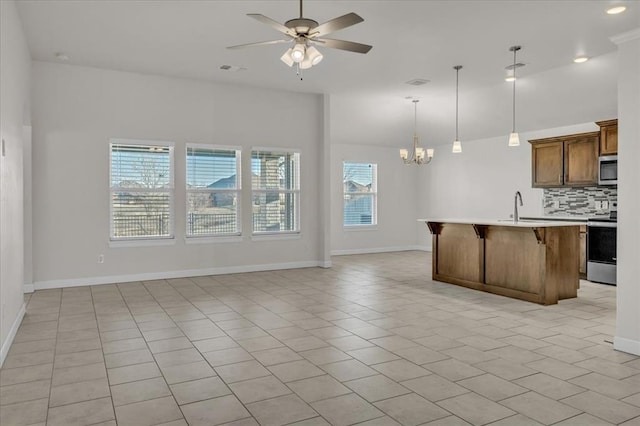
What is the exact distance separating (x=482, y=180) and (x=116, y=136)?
288 inches

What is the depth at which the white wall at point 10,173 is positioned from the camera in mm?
3678

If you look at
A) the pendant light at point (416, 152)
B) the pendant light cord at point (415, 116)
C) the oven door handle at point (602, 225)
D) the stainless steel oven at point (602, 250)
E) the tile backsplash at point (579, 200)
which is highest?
the pendant light cord at point (415, 116)

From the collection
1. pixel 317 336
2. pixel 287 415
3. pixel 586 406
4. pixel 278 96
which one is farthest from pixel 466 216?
pixel 287 415

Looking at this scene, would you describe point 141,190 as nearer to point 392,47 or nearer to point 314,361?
point 392,47

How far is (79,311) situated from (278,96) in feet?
15.3

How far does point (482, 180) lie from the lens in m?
10.0

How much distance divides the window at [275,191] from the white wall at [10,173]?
3.62 m

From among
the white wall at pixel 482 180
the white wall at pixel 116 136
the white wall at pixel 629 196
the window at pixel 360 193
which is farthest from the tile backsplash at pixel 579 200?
the white wall at pixel 116 136

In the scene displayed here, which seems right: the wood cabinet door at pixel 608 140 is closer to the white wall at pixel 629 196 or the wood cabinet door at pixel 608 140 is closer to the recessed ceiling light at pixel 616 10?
the recessed ceiling light at pixel 616 10

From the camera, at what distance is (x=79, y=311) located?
5.07 meters

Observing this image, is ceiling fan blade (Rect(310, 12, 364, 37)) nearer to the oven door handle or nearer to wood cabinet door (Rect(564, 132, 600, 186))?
the oven door handle

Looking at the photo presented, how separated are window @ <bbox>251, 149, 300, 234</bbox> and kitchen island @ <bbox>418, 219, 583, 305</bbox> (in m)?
2.81

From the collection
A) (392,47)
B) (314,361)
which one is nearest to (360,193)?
(392,47)

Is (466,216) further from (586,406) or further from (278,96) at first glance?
(586,406)
